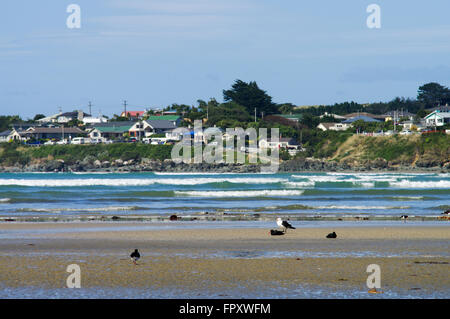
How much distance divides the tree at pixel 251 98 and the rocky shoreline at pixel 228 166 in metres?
30.6

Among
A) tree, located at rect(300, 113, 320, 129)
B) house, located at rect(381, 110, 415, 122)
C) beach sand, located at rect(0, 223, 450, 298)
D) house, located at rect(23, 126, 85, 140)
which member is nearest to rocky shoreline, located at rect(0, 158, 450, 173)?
house, located at rect(23, 126, 85, 140)

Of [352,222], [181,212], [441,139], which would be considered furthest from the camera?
[441,139]

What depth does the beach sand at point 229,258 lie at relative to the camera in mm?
11695

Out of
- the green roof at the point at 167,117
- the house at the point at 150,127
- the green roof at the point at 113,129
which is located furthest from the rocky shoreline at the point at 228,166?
the green roof at the point at 167,117

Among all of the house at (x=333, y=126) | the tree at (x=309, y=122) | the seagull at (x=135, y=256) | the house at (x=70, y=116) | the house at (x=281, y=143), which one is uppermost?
the house at (x=70, y=116)

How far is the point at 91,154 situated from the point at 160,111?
3663 cm

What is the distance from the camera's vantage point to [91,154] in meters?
112

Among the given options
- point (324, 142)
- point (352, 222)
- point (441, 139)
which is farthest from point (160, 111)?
point (352, 222)

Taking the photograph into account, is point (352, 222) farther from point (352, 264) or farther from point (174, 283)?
point (174, 283)

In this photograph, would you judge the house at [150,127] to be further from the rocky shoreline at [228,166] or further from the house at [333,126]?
the house at [333,126]

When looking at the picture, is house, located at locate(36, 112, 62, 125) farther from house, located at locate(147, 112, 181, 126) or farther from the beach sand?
the beach sand

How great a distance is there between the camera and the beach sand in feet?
38.4

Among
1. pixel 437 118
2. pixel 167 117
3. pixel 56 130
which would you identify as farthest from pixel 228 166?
pixel 56 130

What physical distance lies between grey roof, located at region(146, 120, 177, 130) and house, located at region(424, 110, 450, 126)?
45.9m
